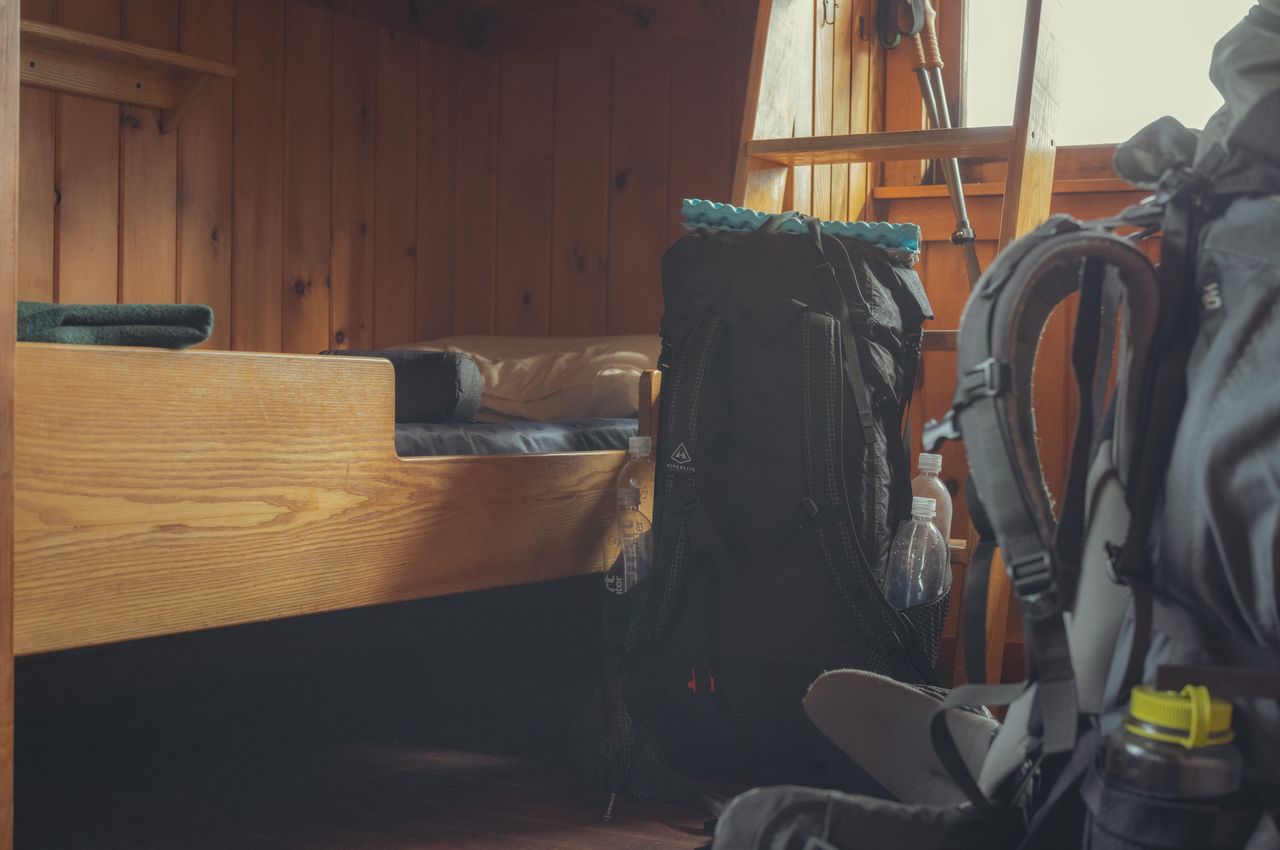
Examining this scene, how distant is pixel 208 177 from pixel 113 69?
255 mm

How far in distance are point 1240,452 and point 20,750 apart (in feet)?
5.02

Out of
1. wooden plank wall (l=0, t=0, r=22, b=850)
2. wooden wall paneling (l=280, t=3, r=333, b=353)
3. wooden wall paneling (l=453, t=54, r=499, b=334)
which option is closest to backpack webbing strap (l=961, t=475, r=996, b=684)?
wooden plank wall (l=0, t=0, r=22, b=850)

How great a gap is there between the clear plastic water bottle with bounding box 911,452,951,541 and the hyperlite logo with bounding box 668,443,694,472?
321 millimetres

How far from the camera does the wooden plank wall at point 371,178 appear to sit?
82.8 inches

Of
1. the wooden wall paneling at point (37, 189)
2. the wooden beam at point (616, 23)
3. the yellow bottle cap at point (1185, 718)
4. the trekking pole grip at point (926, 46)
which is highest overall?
the wooden beam at point (616, 23)

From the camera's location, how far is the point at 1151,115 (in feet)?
7.52

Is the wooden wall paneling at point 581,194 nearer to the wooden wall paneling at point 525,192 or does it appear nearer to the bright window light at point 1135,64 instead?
the wooden wall paneling at point 525,192

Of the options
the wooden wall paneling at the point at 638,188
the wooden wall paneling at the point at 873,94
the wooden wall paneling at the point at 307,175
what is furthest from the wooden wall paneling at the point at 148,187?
the wooden wall paneling at the point at 873,94

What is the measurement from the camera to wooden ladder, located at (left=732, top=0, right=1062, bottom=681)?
1.67 m

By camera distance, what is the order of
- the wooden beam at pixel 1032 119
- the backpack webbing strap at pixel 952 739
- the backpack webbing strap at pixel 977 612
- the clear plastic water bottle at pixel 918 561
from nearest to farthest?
the backpack webbing strap at pixel 952 739 → the backpack webbing strap at pixel 977 612 → the clear plastic water bottle at pixel 918 561 → the wooden beam at pixel 1032 119

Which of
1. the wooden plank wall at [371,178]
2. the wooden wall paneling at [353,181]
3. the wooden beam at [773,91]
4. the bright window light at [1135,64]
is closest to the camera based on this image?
the wooden beam at [773,91]

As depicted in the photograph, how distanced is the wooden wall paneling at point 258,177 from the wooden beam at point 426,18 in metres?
0.12

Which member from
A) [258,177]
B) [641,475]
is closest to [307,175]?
[258,177]

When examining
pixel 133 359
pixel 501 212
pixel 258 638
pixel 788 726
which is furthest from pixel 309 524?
pixel 501 212
